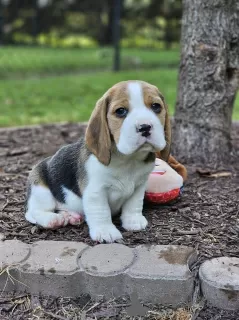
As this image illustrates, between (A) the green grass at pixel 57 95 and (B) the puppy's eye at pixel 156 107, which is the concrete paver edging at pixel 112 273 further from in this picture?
(A) the green grass at pixel 57 95

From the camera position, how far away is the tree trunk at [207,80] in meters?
3.91

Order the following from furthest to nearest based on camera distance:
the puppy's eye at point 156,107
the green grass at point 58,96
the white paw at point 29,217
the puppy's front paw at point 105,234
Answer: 1. the green grass at point 58,96
2. the white paw at point 29,217
3. the puppy's front paw at point 105,234
4. the puppy's eye at point 156,107

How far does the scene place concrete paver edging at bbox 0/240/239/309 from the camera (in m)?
2.45

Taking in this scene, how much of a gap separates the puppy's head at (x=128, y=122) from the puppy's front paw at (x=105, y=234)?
390 mm

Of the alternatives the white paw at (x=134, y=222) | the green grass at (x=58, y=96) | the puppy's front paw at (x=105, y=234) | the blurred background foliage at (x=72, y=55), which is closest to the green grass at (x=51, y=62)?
the blurred background foliage at (x=72, y=55)

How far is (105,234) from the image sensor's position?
280 centimetres

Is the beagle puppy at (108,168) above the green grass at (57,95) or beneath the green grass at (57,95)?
above

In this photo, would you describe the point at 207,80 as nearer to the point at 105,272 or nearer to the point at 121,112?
the point at 121,112

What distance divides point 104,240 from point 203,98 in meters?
1.71

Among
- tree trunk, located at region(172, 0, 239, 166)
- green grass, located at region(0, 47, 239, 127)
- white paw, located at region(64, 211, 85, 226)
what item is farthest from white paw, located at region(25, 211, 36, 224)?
green grass, located at region(0, 47, 239, 127)

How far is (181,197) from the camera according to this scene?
349 cm

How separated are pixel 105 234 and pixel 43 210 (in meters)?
0.49

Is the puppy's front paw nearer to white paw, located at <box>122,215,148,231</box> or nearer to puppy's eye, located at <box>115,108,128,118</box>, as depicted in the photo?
white paw, located at <box>122,215,148,231</box>

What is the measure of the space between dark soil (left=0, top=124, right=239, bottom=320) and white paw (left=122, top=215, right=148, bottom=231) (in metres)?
0.04
